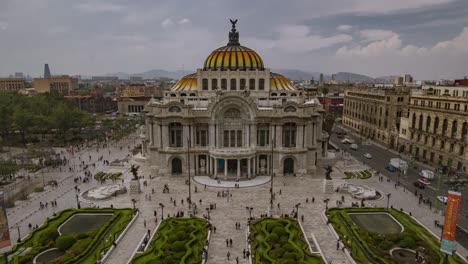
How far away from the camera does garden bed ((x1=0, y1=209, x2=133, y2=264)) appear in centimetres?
3550

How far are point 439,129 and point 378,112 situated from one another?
A: 26.8 m

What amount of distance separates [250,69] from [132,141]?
157ft

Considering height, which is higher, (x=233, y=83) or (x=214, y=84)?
(x=233, y=83)

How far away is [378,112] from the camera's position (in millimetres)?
101438

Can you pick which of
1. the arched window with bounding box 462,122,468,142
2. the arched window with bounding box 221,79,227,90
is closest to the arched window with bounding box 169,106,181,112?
the arched window with bounding box 221,79,227,90

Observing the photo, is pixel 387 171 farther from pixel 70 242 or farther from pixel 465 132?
pixel 70 242

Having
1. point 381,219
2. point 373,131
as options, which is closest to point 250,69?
point 381,219

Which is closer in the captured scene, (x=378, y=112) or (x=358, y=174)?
(x=358, y=174)

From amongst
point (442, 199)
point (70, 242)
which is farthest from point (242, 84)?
point (70, 242)

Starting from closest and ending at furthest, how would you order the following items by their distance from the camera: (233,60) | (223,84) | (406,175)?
1. (406,175)
2. (223,84)
3. (233,60)

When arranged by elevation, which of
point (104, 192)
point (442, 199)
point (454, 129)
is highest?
point (454, 129)

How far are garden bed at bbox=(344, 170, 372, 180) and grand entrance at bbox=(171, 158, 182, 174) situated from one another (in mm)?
32099

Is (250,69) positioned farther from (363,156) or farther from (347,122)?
(347,122)

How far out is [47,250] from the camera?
37781 mm
